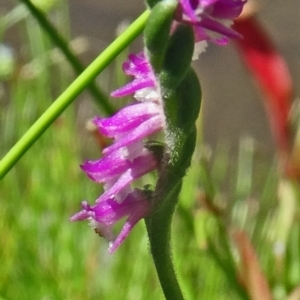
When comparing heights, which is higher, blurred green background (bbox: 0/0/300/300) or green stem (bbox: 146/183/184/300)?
green stem (bbox: 146/183/184/300)

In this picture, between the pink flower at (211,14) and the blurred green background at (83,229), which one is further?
the blurred green background at (83,229)

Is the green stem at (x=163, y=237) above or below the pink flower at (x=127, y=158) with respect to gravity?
below

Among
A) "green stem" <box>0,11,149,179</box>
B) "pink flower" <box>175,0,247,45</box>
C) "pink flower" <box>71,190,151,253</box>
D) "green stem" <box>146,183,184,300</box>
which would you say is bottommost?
"green stem" <box>146,183,184,300</box>

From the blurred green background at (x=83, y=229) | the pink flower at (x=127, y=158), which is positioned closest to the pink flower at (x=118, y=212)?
the pink flower at (x=127, y=158)

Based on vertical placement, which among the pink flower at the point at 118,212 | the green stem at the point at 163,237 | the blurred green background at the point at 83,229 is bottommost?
the blurred green background at the point at 83,229

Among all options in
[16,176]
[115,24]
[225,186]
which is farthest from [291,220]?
[115,24]

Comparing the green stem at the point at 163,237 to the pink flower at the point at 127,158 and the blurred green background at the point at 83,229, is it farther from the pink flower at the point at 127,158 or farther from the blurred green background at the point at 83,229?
the blurred green background at the point at 83,229

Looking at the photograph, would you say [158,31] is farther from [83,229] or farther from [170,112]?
[83,229]

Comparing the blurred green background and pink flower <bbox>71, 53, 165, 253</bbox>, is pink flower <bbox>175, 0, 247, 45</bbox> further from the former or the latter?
the blurred green background

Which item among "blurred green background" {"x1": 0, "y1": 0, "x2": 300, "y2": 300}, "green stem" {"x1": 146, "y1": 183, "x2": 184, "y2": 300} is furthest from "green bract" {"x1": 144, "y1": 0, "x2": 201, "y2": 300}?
"blurred green background" {"x1": 0, "y1": 0, "x2": 300, "y2": 300}

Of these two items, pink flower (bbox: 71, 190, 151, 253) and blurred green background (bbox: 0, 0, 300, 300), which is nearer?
pink flower (bbox: 71, 190, 151, 253)
